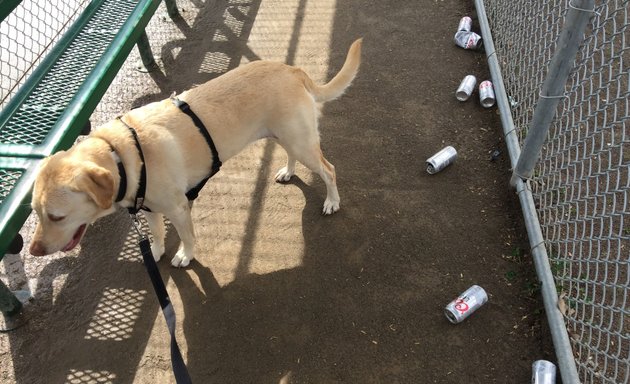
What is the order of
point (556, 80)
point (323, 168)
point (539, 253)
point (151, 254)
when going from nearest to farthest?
point (151, 254) < point (556, 80) < point (539, 253) < point (323, 168)

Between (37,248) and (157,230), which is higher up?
(37,248)

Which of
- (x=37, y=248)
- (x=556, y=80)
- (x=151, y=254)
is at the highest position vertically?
(x=556, y=80)

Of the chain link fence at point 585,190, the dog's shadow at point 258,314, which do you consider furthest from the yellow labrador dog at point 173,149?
the chain link fence at point 585,190

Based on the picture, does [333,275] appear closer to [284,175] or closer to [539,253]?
[284,175]

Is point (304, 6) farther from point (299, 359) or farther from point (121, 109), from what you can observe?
point (299, 359)

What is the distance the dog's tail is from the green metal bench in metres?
1.57

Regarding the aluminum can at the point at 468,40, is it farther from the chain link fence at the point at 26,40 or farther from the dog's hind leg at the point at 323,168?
the chain link fence at the point at 26,40

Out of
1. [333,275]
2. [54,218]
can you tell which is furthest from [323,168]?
[54,218]

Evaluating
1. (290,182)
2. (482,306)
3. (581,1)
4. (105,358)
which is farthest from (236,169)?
(581,1)

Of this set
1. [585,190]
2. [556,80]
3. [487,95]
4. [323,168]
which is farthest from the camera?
[487,95]

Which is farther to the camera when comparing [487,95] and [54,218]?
[487,95]

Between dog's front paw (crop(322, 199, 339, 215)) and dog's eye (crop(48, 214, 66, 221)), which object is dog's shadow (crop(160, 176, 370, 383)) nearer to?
dog's front paw (crop(322, 199, 339, 215))

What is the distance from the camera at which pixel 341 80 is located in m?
3.17

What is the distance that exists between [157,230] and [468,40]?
3.81 m
